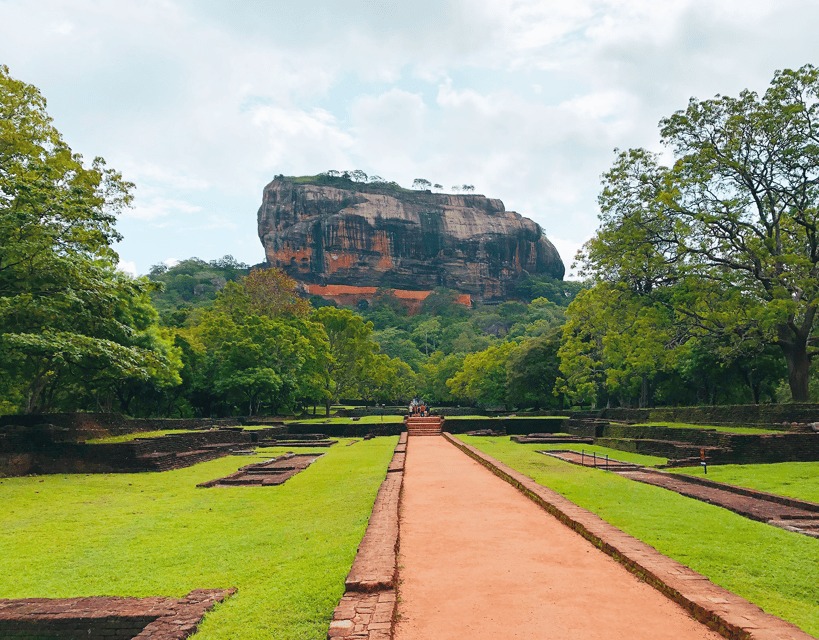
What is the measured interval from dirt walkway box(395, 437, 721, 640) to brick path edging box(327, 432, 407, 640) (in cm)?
13

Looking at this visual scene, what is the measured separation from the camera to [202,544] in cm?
556

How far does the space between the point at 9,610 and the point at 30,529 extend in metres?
3.35

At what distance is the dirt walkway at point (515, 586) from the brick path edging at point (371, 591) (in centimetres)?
13

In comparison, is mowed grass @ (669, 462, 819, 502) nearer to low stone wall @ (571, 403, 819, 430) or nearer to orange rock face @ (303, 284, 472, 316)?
low stone wall @ (571, 403, 819, 430)

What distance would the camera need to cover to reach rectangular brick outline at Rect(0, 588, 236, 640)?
11.3 feet

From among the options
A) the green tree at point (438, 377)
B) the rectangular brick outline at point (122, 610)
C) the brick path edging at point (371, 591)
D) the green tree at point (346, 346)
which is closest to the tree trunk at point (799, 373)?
the brick path edging at point (371, 591)

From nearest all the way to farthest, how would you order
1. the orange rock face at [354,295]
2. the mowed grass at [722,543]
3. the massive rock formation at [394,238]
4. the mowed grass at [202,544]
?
1. the mowed grass at [202,544]
2. the mowed grass at [722,543]
3. the orange rock face at [354,295]
4. the massive rock formation at [394,238]

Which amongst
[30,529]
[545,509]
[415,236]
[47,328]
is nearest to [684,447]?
[545,509]

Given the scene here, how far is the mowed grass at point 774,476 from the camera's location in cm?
837

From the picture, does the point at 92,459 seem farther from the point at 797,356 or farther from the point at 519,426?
the point at 797,356

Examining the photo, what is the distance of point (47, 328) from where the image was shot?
11.9m

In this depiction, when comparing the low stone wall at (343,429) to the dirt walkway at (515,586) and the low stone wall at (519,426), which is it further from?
the dirt walkway at (515,586)

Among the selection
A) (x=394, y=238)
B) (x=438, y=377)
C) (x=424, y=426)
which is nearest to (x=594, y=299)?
(x=424, y=426)

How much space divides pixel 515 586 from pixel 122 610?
9.38ft
